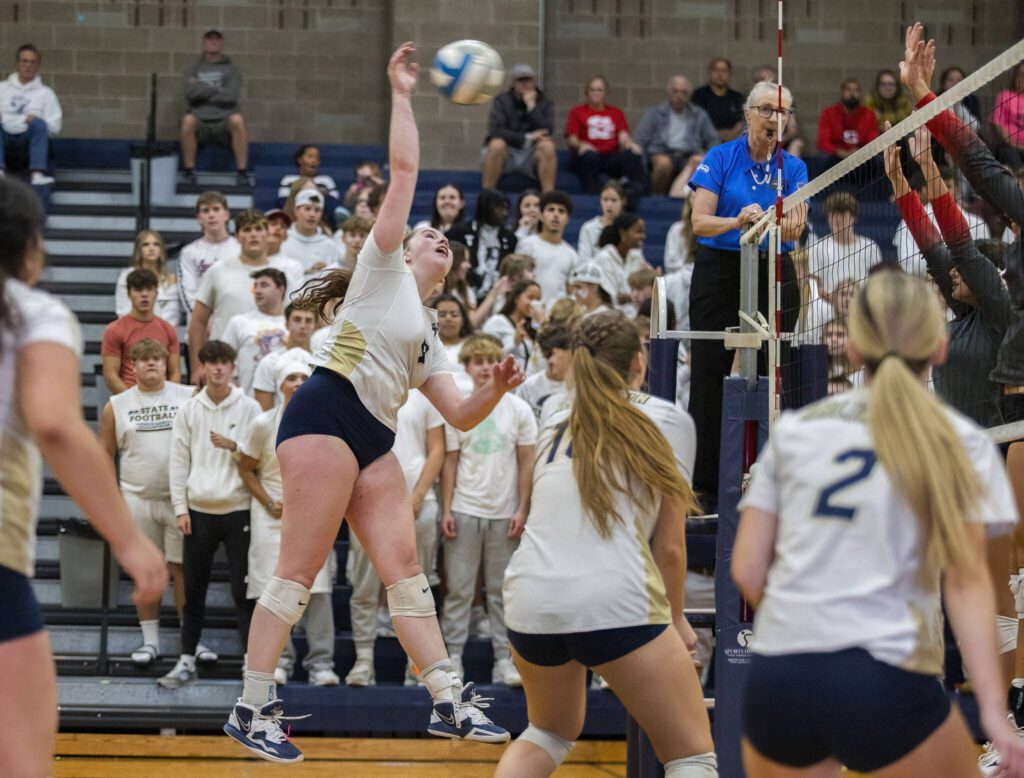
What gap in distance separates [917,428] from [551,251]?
29.9 feet

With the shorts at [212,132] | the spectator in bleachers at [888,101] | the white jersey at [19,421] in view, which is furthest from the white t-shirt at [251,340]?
the spectator in bleachers at [888,101]

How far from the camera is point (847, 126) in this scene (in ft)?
53.8

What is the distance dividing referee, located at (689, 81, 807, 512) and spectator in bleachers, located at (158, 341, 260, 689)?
3.11 m

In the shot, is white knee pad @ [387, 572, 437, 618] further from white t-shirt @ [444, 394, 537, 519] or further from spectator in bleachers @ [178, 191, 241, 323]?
spectator in bleachers @ [178, 191, 241, 323]

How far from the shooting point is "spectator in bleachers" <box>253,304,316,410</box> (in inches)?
367

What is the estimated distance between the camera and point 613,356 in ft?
14.9

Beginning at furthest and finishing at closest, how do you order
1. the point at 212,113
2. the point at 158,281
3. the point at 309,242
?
the point at 212,113, the point at 309,242, the point at 158,281

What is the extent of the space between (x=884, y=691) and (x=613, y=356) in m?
1.68

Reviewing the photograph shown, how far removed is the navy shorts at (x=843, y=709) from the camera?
122 inches

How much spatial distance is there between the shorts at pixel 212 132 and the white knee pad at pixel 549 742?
12211 millimetres

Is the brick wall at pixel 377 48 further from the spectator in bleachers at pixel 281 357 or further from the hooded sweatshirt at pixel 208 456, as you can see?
the hooded sweatshirt at pixel 208 456

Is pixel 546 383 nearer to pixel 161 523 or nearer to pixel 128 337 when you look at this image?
pixel 161 523

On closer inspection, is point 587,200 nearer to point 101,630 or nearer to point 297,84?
point 297,84

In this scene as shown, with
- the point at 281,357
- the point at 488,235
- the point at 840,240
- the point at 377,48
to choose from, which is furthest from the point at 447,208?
the point at 377,48
